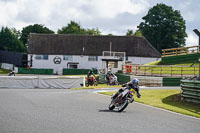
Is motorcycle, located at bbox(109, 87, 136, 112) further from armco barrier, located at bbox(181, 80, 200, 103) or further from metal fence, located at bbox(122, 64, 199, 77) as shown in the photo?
metal fence, located at bbox(122, 64, 199, 77)

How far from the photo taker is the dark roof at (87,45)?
7012cm

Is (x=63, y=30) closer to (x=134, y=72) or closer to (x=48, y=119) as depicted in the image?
(x=134, y=72)

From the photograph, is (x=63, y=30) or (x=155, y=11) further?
(x=63, y=30)

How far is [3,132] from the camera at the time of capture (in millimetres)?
8289

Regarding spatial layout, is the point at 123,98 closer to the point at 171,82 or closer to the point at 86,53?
the point at 171,82

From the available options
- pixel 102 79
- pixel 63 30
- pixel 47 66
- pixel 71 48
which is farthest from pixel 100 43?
pixel 63 30

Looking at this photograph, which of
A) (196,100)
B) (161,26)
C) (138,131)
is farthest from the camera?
(161,26)

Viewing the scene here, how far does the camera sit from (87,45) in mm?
71188

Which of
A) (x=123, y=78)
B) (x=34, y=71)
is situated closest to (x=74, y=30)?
(x=34, y=71)

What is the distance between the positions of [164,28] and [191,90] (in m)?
60.6

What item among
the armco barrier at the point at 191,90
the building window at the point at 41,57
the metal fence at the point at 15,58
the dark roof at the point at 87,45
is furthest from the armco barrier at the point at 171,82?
the metal fence at the point at 15,58

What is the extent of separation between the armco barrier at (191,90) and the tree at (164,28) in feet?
189

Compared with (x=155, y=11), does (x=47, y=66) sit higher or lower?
lower

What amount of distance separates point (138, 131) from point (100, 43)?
6250cm
